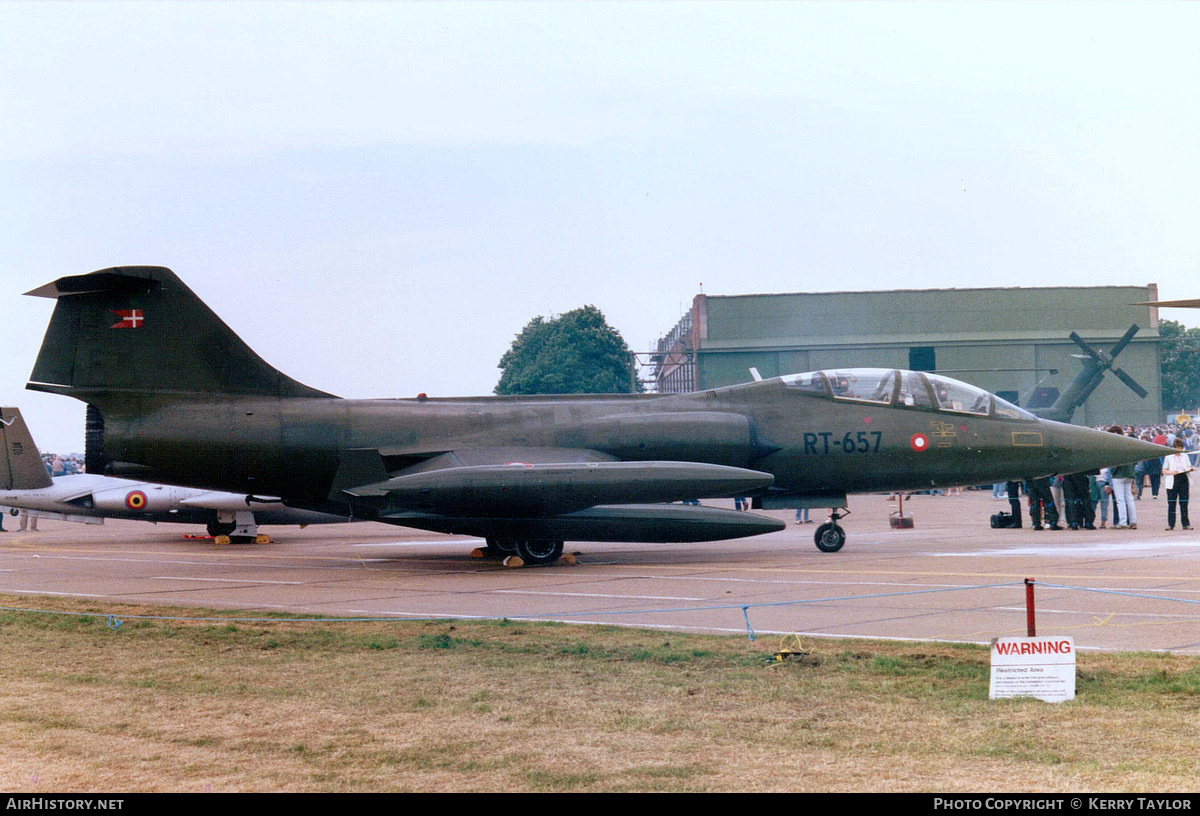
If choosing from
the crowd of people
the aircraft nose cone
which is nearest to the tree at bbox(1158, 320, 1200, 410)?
the crowd of people

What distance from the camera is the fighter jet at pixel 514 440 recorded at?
1577 cm

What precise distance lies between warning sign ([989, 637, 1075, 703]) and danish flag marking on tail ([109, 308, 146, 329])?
12.8m

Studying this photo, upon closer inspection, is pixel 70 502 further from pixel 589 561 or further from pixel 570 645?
pixel 570 645

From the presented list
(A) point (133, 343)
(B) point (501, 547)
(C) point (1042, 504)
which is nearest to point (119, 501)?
(A) point (133, 343)

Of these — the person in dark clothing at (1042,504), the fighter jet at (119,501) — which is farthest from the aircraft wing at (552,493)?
the person in dark clothing at (1042,504)

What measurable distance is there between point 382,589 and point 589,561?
4563mm

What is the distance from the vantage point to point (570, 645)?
912 centimetres

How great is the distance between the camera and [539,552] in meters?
17.2

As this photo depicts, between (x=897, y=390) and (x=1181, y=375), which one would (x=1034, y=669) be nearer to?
(x=897, y=390)

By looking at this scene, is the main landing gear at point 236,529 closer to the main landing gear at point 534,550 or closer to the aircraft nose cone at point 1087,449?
the main landing gear at point 534,550

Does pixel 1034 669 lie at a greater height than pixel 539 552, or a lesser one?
greater

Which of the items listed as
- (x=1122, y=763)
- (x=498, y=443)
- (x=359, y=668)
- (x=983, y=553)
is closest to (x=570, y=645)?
(x=359, y=668)

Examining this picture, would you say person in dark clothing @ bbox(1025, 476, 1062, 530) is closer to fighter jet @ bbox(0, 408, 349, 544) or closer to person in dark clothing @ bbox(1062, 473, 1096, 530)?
person in dark clothing @ bbox(1062, 473, 1096, 530)

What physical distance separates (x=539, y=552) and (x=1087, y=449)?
28.7 ft
